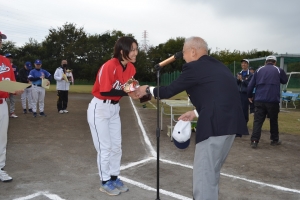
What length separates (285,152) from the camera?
713cm

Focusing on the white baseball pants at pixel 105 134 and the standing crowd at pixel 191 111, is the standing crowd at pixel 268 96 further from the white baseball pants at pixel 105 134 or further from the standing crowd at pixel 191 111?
the white baseball pants at pixel 105 134

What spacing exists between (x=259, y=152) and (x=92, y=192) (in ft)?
13.9

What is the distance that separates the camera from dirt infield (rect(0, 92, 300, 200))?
4512 millimetres

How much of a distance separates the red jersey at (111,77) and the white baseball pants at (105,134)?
0.16m

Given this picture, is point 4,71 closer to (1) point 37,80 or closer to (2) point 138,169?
(2) point 138,169

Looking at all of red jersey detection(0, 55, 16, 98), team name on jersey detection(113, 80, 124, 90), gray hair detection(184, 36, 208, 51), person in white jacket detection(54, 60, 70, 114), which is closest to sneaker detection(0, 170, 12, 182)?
red jersey detection(0, 55, 16, 98)

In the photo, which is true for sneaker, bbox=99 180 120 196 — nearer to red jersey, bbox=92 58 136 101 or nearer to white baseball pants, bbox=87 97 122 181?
white baseball pants, bbox=87 97 122 181

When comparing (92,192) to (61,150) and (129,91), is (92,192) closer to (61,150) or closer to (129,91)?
(129,91)

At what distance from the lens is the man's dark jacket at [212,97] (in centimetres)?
314

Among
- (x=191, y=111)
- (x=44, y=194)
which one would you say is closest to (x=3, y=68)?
(x=44, y=194)

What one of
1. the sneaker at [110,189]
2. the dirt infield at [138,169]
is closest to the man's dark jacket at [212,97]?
the dirt infield at [138,169]

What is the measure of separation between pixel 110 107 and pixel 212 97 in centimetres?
168

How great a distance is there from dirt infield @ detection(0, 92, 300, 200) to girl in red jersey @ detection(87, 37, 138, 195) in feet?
1.12

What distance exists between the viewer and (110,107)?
14.2ft
